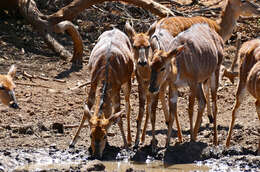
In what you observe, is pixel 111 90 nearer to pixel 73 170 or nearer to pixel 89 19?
pixel 73 170

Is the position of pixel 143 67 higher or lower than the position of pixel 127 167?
higher

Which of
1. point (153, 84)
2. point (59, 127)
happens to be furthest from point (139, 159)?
point (59, 127)

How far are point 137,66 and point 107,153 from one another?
1.23 metres

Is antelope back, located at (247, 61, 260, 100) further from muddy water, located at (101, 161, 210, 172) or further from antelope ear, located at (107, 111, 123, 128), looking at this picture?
antelope ear, located at (107, 111, 123, 128)

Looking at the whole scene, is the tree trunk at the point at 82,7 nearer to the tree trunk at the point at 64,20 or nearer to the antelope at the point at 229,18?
the tree trunk at the point at 64,20

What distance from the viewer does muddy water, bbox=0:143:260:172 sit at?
26.1ft

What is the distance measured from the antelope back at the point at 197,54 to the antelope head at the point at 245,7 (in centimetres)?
268

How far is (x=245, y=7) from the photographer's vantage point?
1185 centimetres

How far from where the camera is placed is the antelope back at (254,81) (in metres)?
8.44

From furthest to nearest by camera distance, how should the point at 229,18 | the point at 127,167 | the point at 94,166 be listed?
the point at 229,18, the point at 127,167, the point at 94,166

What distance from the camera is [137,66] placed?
8.67 metres

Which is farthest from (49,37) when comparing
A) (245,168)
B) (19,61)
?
(245,168)

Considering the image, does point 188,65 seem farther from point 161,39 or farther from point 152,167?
point 152,167

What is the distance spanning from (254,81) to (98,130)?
225 centimetres
